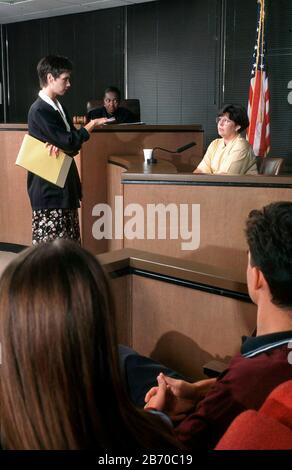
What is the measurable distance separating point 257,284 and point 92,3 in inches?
276

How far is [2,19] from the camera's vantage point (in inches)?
346

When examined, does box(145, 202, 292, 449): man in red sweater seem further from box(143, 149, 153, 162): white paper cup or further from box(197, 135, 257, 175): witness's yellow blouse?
box(143, 149, 153, 162): white paper cup

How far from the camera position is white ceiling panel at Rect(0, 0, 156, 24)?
7254 millimetres

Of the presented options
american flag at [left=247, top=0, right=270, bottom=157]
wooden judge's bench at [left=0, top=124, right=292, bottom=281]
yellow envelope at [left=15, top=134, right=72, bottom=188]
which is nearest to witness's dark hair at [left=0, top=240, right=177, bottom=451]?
wooden judge's bench at [left=0, top=124, right=292, bottom=281]

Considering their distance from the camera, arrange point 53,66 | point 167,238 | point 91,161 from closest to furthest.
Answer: point 53,66
point 167,238
point 91,161

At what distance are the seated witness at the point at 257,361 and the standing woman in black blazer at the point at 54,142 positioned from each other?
6.16ft

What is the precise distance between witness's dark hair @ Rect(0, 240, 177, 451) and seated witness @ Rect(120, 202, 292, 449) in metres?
0.37

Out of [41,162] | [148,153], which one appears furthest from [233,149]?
[41,162]

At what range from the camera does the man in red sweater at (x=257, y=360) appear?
1.05 meters

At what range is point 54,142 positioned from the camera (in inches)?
118

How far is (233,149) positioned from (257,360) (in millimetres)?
2552

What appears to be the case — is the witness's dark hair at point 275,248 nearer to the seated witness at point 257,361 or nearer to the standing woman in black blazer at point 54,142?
the seated witness at point 257,361

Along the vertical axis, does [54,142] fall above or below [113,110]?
below

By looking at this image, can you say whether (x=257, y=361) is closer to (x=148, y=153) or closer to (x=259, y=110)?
(x=148, y=153)
